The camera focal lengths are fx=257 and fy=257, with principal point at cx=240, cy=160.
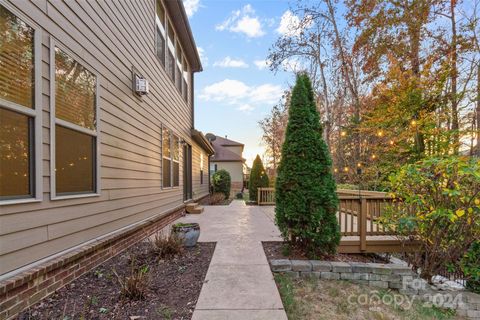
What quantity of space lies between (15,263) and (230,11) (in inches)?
384

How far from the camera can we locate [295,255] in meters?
4.04

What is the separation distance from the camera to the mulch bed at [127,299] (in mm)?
2365

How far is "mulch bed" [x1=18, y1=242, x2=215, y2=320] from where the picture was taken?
7.76 ft

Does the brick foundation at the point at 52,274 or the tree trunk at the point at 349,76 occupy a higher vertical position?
the tree trunk at the point at 349,76

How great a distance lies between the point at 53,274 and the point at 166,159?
4.51 meters

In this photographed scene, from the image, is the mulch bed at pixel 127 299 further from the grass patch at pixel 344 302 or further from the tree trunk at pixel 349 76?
the tree trunk at pixel 349 76

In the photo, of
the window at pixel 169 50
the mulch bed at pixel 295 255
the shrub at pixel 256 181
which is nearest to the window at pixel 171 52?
the window at pixel 169 50

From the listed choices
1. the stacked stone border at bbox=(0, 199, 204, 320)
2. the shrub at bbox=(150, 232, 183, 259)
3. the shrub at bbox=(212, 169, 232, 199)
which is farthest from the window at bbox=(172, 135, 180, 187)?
the shrub at bbox=(212, 169, 232, 199)

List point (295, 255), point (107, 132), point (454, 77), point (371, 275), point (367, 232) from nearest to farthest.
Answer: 1. point (371, 275)
2. point (107, 132)
3. point (295, 255)
4. point (367, 232)
5. point (454, 77)

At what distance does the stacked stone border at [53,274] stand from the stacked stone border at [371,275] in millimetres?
2349

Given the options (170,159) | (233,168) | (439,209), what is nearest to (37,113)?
(170,159)

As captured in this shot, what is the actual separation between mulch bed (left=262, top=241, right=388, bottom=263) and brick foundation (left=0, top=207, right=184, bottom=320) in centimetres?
235

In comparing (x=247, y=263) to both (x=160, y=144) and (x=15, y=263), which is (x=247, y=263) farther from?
(x=160, y=144)

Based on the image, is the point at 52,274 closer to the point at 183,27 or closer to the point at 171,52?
the point at 171,52
